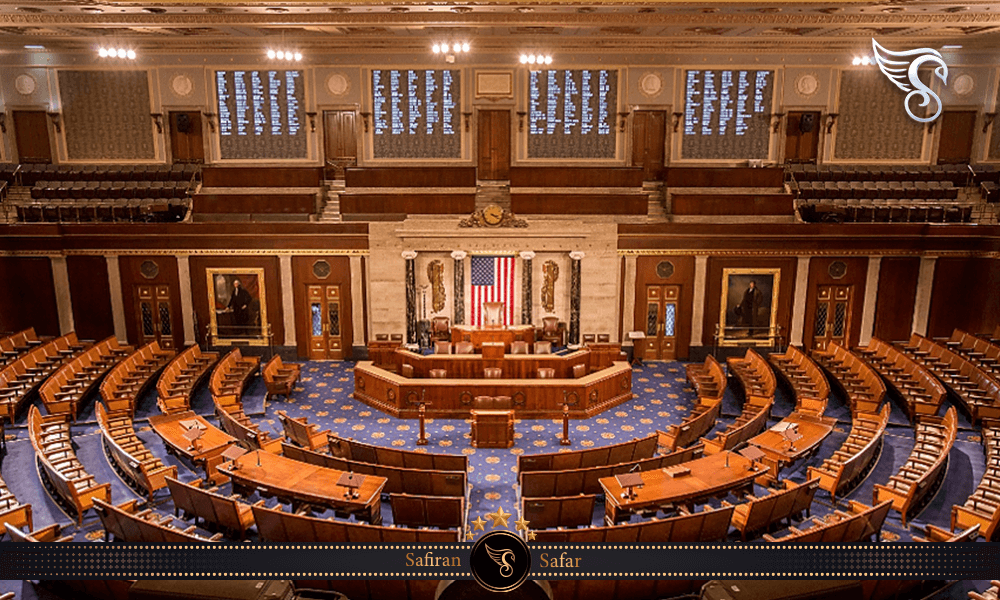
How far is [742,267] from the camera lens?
675 inches

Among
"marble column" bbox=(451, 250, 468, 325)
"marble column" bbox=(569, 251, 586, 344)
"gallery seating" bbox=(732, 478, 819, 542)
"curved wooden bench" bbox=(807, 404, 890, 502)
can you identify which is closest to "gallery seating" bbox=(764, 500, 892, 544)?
"gallery seating" bbox=(732, 478, 819, 542)

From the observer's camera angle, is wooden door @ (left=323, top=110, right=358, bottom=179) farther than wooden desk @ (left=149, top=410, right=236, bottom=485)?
Yes

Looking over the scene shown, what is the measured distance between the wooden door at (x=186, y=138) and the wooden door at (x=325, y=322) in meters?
6.73

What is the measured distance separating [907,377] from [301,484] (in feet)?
39.6

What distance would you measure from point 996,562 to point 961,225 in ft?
51.8

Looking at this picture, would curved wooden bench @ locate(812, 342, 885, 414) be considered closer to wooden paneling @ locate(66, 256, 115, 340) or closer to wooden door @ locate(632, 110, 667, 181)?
wooden door @ locate(632, 110, 667, 181)

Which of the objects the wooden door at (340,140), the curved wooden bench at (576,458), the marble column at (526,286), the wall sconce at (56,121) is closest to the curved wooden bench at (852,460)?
the curved wooden bench at (576,458)

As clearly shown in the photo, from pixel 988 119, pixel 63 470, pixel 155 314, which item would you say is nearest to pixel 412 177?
pixel 155 314

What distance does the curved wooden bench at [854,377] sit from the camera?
12.4m

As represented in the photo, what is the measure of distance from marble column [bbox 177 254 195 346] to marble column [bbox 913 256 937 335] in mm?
19025

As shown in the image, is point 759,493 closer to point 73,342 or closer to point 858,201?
point 858,201

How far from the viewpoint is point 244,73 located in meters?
19.8

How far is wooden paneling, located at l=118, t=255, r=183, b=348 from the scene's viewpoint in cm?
1705

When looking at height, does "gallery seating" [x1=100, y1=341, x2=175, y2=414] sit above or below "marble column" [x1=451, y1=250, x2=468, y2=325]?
below
